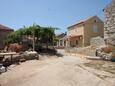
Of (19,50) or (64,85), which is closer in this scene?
(64,85)

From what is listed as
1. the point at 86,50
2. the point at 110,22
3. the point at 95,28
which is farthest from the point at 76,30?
the point at 110,22

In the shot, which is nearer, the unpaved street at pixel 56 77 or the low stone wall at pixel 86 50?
the unpaved street at pixel 56 77

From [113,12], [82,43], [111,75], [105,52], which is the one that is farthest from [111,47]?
[82,43]

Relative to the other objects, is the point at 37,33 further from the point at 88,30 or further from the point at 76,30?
the point at 76,30

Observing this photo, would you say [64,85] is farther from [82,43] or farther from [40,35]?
[82,43]

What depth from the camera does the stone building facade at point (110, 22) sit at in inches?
809

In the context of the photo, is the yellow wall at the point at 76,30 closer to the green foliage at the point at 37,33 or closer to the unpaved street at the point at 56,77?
the green foliage at the point at 37,33

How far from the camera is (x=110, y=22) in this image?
2088 centimetres

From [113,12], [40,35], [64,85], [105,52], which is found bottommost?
[64,85]

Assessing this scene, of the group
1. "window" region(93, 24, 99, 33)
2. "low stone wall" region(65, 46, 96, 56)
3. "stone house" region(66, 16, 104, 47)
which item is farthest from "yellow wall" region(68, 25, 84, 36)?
"low stone wall" region(65, 46, 96, 56)

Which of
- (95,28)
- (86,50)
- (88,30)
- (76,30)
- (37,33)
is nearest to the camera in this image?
(86,50)

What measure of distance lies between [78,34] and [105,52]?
21.6m

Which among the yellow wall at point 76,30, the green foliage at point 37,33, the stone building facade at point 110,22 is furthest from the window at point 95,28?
the stone building facade at point 110,22

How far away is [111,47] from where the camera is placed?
1936cm
